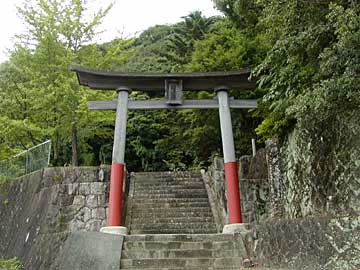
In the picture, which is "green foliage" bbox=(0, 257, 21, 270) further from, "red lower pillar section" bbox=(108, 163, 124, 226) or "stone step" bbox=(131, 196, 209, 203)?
"stone step" bbox=(131, 196, 209, 203)

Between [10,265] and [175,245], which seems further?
[10,265]

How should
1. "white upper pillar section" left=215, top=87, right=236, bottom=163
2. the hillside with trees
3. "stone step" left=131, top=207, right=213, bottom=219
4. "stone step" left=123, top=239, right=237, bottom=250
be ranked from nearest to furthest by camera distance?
the hillside with trees
"stone step" left=123, top=239, right=237, bottom=250
"white upper pillar section" left=215, top=87, right=236, bottom=163
"stone step" left=131, top=207, right=213, bottom=219

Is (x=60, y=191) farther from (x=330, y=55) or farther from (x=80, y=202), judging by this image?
(x=330, y=55)

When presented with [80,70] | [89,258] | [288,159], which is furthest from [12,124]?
[288,159]

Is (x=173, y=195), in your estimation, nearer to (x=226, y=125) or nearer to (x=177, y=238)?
(x=226, y=125)

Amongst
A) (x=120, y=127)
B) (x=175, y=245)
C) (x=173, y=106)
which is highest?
(x=173, y=106)

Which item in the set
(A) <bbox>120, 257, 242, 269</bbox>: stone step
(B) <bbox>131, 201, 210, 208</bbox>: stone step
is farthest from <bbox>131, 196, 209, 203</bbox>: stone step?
(A) <bbox>120, 257, 242, 269</bbox>: stone step

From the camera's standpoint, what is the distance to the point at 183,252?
20.8 feet

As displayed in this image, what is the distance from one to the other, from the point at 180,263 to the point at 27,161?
6968mm

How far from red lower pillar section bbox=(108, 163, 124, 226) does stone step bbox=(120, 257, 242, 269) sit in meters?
1.57

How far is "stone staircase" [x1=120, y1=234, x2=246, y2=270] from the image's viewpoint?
6047mm

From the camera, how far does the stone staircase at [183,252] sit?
6047 millimetres

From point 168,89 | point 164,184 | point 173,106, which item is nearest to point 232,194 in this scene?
point 173,106

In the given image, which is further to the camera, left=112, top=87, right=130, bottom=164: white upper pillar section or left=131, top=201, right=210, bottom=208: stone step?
left=131, top=201, right=210, bottom=208: stone step
